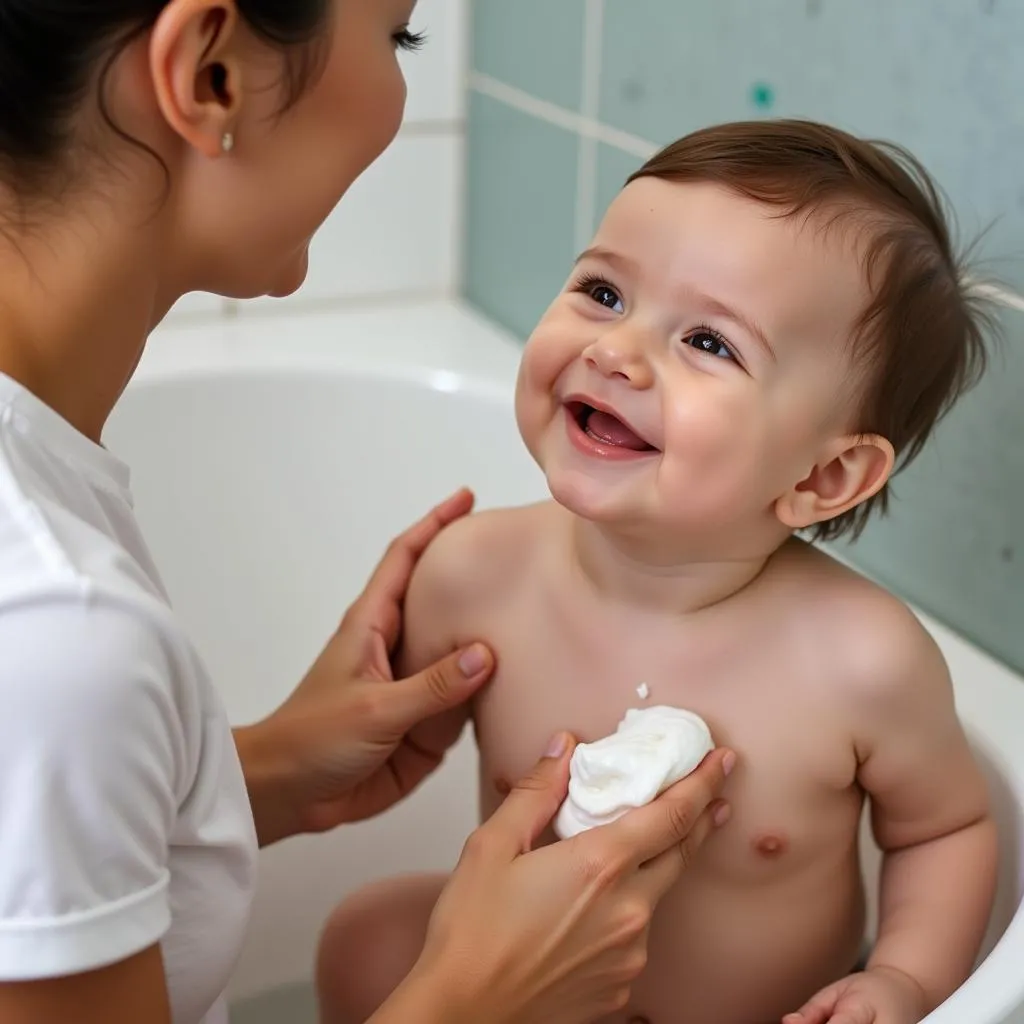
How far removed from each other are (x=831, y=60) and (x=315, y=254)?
0.69 meters

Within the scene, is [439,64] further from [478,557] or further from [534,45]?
[478,557]

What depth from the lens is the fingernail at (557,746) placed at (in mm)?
841

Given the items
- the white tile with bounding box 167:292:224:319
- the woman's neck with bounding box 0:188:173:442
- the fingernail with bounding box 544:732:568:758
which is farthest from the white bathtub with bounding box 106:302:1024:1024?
the woman's neck with bounding box 0:188:173:442

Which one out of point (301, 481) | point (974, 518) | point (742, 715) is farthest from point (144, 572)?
point (301, 481)

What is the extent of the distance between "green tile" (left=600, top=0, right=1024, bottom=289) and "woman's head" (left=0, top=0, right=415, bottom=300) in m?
0.41

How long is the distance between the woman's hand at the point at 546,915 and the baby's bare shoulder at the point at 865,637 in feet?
0.31

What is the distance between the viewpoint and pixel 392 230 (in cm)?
160

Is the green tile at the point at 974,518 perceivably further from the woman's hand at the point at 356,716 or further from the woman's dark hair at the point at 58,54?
the woman's dark hair at the point at 58,54

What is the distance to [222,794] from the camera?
2.15 feet

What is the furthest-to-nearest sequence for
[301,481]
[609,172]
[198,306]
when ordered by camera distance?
[198,306], [301,481], [609,172]

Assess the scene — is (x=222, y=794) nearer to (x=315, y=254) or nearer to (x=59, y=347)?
(x=59, y=347)

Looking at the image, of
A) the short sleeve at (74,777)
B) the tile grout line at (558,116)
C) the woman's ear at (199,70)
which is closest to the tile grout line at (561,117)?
the tile grout line at (558,116)

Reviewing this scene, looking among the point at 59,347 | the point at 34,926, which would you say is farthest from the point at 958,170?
the point at 34,926

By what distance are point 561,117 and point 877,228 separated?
690 mm
